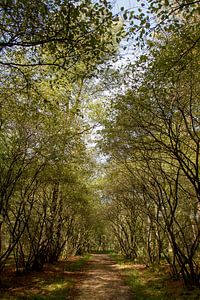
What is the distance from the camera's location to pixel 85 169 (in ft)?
64.3

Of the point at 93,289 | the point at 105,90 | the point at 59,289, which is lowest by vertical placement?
the point at 93,289

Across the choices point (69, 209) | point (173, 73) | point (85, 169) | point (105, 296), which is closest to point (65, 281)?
point (105, 296)

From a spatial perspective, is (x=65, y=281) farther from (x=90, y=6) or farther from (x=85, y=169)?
(x=90, y=6)

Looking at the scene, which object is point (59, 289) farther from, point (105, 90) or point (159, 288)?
point (105, 90)

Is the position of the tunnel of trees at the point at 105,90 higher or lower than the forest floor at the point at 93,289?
higher

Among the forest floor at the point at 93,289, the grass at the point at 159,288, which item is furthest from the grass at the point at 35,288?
the grass at the point at 159,288

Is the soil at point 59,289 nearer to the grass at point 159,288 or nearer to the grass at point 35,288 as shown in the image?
the grass at point 35,288

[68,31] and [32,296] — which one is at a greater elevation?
[68,31]

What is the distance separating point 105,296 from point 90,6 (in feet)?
31.6

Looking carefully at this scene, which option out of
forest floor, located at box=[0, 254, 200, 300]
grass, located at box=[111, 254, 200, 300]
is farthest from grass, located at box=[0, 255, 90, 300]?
grass, located at box=[111, 254, 200, 300]

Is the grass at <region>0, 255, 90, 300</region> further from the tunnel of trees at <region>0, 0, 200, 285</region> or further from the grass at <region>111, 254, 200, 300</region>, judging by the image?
the grass at <region>111, 254, 200, 300</region>

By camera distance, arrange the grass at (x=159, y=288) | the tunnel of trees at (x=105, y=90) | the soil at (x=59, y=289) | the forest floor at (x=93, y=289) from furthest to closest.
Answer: the soil at (x=59, y=289)
the forest floor at (x=93, y=289)
the grass at (x=159, y=288)
the tunnel of trees at (x=105, y=90)

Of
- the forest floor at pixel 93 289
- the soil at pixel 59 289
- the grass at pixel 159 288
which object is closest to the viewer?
the grass at pixel 159 288

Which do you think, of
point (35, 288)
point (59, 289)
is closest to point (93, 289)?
point (59, 289)
